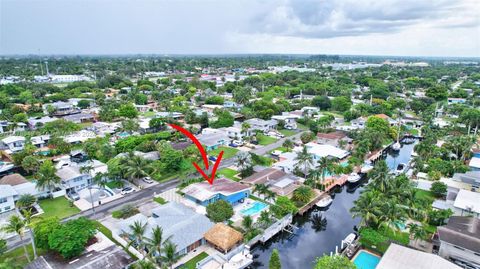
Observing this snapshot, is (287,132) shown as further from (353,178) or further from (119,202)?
(119,202)

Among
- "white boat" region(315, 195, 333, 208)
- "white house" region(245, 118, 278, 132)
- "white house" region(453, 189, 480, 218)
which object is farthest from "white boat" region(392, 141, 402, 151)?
"white boat" region(315, 195, 333, 208)

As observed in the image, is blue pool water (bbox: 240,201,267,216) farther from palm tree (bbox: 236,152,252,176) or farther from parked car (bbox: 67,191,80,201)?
parked car (bbox: 67,191,80,201)

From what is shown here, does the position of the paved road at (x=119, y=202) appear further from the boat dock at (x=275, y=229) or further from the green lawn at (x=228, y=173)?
the boat dock at (x=275, y=229)

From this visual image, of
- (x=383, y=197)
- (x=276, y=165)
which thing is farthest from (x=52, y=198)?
(x=383, y=197)

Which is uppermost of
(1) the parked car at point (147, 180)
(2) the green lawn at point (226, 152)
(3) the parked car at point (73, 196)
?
(2) the green lawn at point (226, 152)

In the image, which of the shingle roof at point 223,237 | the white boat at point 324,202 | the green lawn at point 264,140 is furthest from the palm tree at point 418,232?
the green lawn at point 264,140

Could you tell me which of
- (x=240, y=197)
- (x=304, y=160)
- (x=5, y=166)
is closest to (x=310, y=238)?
(x=240, y=197)
